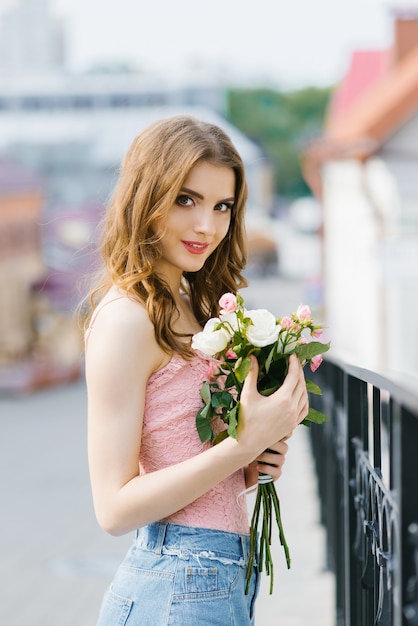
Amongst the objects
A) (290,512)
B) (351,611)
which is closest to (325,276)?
(290,512)

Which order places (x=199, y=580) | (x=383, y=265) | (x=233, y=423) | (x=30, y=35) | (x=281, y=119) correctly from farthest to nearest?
(x=281, y=119)
(x=30, y=35)
(x=383, y=265)
(x=199, y=580)
(x=233, y=423)

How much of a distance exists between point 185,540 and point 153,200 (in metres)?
0.62

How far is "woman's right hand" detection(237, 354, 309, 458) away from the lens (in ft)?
6.77

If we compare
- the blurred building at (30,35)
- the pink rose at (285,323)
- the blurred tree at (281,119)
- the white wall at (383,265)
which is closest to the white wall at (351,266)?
the white wall at (383,265)

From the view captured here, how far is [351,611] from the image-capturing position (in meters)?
3.12

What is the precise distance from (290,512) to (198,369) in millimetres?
5902

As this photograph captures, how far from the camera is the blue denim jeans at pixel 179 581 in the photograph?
7.07 feet

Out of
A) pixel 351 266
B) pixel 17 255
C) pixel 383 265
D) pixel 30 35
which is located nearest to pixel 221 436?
pixel 383 265

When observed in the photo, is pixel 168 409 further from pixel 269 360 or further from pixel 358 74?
pixel 358 74

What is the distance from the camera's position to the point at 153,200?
226cm

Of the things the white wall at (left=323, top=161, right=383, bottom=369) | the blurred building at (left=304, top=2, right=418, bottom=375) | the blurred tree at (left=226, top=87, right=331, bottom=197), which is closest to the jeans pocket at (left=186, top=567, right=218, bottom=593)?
the white wall at (left=323, top=161, right=383, bottom=369)

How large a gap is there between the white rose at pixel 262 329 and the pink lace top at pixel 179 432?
0.14 m

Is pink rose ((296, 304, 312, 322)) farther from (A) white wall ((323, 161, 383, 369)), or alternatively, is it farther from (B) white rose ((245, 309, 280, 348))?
(A) white wall ((323, 161, 383, 369))

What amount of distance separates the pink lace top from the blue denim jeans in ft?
0.10
